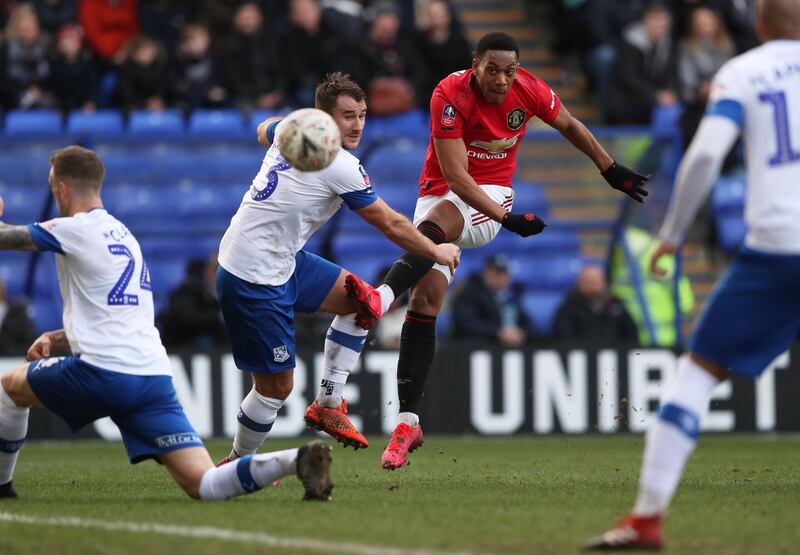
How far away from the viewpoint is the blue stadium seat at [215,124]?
615 inches

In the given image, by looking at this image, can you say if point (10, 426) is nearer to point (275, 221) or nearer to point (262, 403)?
point (262, 403)

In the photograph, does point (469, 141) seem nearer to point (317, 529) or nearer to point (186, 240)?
point (317, 529)

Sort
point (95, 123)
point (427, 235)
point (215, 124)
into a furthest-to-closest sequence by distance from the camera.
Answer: point (215, 124) < point (95, 123) < point (427, 235)

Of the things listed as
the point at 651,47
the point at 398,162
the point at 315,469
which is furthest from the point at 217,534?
the point at 651,47

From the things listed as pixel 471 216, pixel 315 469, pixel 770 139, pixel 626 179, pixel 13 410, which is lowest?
pixel 315 469

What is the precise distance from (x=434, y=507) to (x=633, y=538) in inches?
67.0

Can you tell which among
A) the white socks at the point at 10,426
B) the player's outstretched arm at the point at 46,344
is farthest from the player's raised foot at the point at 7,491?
the player's outstretched arm at the point at 46,344

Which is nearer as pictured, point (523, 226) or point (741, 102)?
point (741, 102)

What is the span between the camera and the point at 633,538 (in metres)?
5.52

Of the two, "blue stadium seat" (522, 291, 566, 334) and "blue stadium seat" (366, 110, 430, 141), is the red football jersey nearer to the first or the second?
"blue stadium seat" (522, 291, 566, 334)

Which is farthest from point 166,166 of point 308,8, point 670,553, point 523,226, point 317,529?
point 670,553

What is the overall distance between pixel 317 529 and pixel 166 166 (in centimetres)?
962

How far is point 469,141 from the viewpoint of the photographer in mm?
8992

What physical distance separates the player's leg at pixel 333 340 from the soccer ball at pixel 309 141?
1.06 metres
